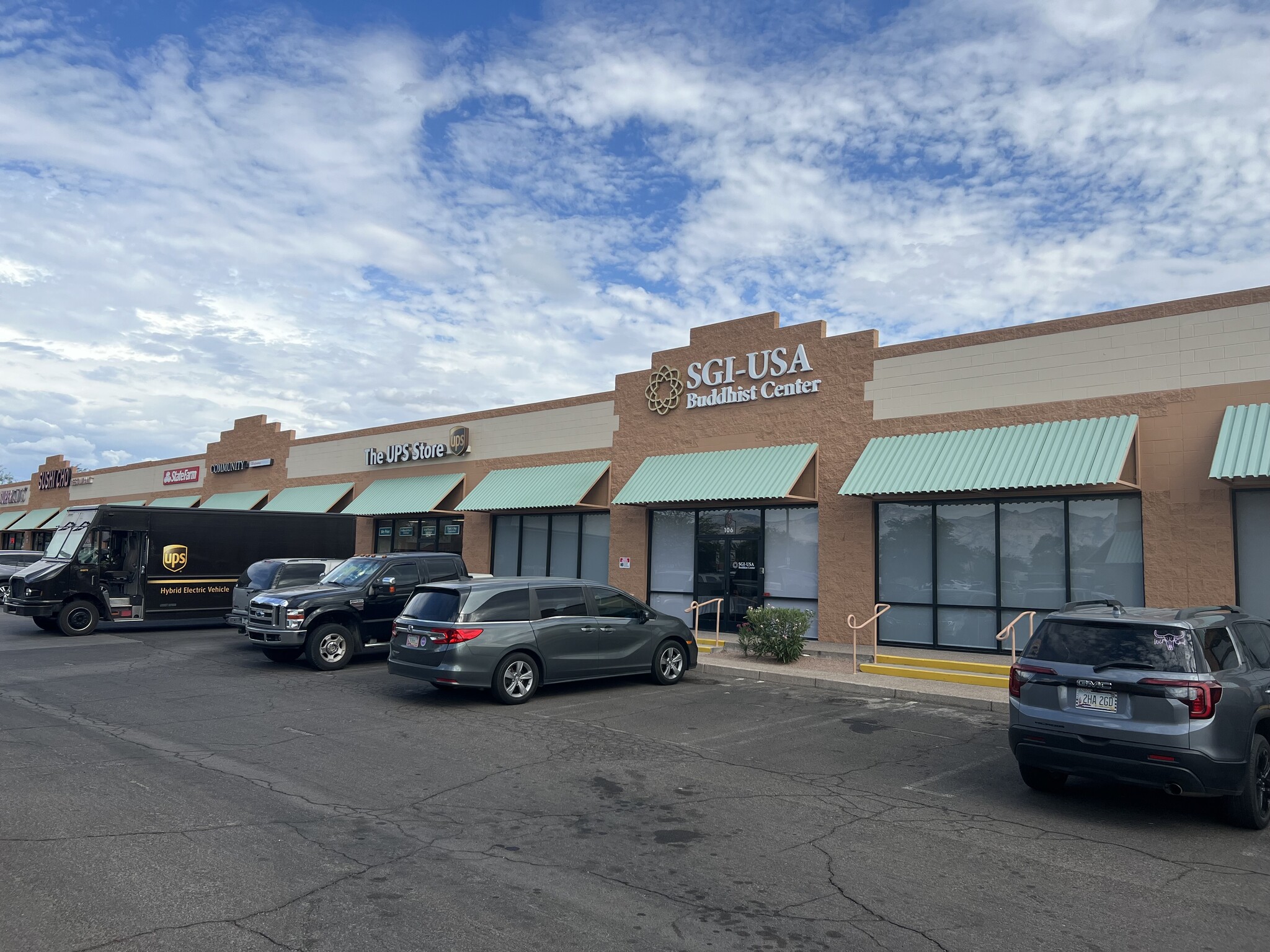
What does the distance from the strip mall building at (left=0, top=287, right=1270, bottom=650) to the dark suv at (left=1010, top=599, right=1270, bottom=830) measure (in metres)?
6.89

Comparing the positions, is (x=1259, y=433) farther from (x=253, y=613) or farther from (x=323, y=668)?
(x=253, y=613)

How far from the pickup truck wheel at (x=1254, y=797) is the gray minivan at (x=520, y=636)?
313 inches

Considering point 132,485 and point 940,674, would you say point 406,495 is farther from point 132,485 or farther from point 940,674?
point 132,485

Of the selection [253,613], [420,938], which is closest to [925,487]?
[253,613]

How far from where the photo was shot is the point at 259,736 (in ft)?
32.3

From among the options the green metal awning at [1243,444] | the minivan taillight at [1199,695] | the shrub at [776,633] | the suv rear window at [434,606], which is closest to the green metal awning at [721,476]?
the shrub at [776,633]

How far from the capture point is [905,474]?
645 inches

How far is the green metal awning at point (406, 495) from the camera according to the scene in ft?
86.0

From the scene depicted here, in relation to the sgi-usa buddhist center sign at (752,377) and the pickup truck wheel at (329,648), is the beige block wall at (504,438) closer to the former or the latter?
the sgi-usa buddhist center sign at (752,377)

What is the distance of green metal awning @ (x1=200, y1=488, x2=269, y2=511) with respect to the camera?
3384 centimetres

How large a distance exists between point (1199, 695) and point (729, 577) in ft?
43.4

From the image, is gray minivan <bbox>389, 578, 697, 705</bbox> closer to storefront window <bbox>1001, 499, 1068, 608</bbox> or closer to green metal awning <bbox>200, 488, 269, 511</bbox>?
storefront window <bbox>1001, 499, 1068, 608</bbox>

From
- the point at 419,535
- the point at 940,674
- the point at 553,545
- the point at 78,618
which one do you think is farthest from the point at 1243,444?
the point at 78,618

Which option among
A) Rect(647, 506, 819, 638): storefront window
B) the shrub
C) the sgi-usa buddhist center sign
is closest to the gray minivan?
the shrub
